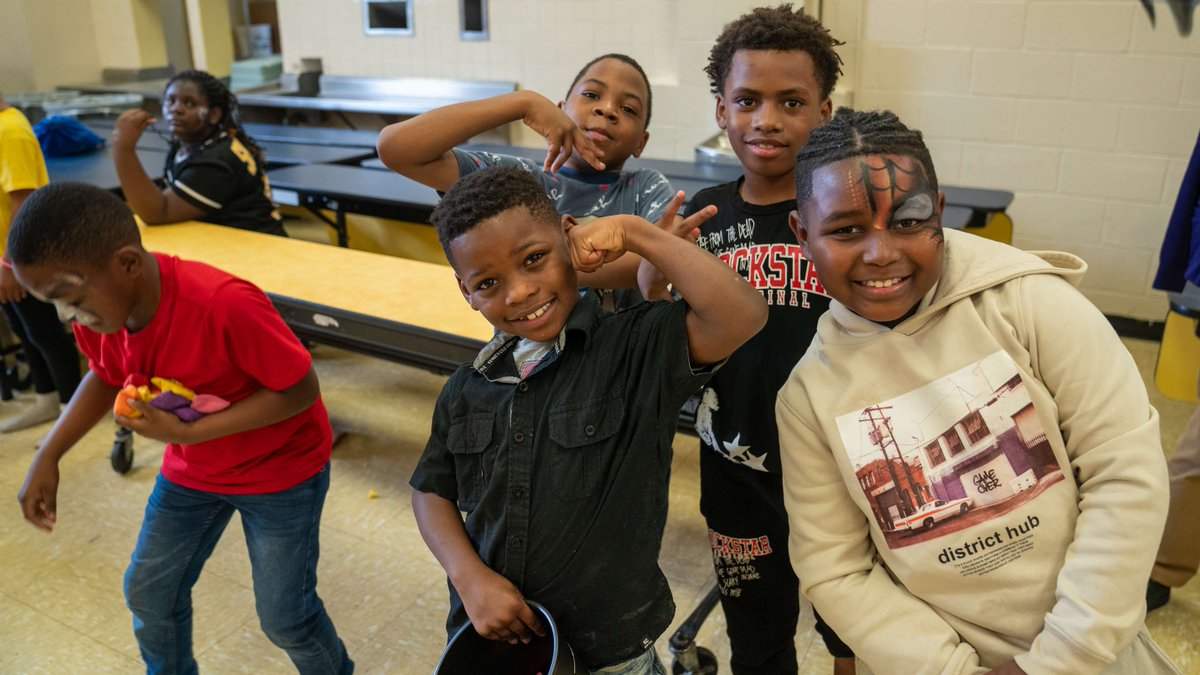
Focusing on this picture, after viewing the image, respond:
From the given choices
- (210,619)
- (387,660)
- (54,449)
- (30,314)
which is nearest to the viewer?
(54,449)

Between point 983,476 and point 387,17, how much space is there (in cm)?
613

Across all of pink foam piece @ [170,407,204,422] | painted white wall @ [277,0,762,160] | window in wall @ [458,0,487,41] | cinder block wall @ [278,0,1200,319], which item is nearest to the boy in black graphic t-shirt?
pink foam piece @ [170,407,204,422]

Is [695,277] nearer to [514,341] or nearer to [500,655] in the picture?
[514,341]

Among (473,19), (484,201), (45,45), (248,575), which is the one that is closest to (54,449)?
(248,575)

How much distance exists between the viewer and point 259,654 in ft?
6.98

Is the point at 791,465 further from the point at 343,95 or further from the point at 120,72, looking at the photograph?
the point at 120,72

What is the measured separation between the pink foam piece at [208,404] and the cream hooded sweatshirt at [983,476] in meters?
0.99

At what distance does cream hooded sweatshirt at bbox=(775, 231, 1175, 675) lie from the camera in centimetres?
100

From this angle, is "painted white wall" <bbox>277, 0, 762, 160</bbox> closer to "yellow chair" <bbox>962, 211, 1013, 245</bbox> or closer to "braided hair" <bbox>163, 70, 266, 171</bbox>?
"yellow chair" <bbox>962, 211, 1013, 245</bbox>

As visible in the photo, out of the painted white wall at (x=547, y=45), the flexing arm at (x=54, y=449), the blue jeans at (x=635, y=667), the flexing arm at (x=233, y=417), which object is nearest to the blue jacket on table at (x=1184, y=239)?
the blue jeans at (x=635, y=667)

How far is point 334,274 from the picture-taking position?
9.20ft

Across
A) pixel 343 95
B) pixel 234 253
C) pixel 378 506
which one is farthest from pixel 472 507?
pixel 343 95

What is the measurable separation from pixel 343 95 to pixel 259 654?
5220 mm

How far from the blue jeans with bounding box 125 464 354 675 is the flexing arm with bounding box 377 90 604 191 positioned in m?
0.65
